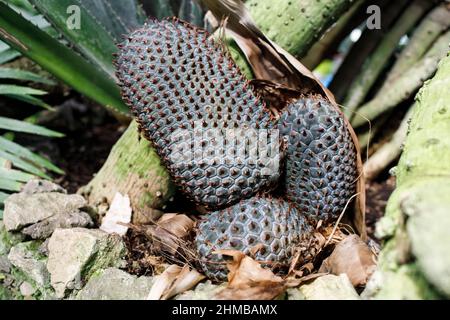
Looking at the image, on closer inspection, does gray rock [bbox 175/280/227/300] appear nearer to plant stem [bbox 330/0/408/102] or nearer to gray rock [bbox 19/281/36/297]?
gray rock [bbox 19/281/36/297]

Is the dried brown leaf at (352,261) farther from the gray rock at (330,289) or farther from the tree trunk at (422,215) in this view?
the tree trunk at (422,215)

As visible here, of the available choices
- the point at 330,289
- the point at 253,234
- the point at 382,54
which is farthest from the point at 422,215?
the point at 382,54

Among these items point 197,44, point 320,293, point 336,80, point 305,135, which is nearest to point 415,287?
point 320,293

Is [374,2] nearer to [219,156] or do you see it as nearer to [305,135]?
[305,135]

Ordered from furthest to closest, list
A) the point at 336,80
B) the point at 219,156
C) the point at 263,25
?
the point at 336,80, the point at 263,25, the point at 219,156

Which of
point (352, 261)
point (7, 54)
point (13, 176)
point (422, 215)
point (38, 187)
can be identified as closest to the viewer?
point (422, 215)

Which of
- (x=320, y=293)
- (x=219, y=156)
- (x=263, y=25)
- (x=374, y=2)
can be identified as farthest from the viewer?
(x=374, y=2)

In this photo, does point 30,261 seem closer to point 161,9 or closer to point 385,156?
point 161,9
